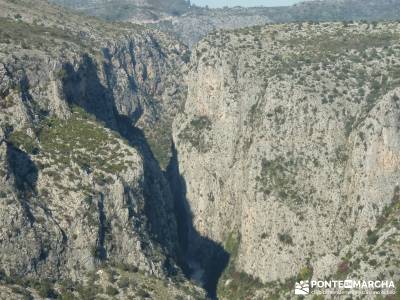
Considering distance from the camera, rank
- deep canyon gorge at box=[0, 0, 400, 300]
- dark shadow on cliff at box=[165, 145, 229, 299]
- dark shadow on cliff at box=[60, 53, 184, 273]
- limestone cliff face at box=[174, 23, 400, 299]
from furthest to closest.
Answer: dark shadow on cliff at box=[165, 145, 229, 299] → limestone cliff face at box=[174, 23, 400, 299] → dark shadow on cliff at box=[60, 53, 184, 273] → deep canyon gorge at box=[0, 0, 400, 300]

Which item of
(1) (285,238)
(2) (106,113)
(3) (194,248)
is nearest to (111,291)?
(1) (285,238)

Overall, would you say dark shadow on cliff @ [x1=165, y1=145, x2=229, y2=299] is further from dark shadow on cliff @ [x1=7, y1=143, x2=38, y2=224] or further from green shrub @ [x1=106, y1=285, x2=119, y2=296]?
dark shadow on cliff @ [x1=7, y1=143, x2=38, y2=224]

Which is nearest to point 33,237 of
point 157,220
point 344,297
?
point 157,220

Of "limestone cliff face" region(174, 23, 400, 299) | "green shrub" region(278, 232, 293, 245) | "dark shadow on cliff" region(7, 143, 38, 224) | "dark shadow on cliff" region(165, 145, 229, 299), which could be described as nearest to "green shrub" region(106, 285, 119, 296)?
"dark shadow on cliff" region(7, 143, 38, 224)

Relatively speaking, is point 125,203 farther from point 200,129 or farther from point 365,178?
point 200,129

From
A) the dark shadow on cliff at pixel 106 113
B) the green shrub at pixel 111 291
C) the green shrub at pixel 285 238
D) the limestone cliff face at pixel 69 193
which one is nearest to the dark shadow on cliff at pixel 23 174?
the limestone cliff face at pixel 69 193

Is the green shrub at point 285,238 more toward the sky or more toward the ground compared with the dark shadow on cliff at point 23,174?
more toward the ground

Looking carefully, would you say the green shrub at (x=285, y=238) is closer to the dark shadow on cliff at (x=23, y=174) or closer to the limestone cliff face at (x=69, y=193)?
the limestone cliff face at (x=69, y=193)
